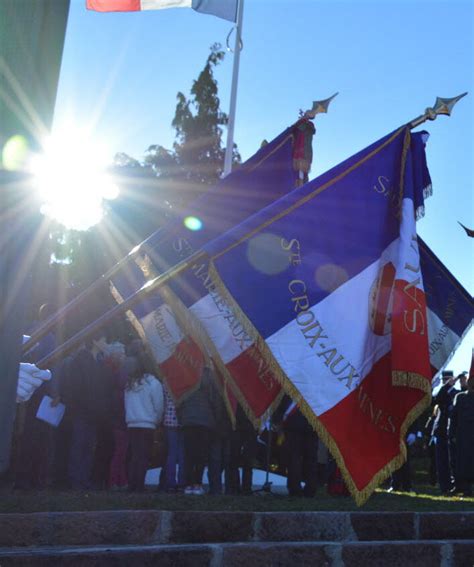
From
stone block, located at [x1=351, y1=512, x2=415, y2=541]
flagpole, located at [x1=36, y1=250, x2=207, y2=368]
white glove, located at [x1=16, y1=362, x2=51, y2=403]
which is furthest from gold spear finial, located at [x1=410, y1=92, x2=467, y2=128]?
white glove, located at [x1=16, y1=362, x2=51, y2=403]

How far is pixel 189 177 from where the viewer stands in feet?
97.9

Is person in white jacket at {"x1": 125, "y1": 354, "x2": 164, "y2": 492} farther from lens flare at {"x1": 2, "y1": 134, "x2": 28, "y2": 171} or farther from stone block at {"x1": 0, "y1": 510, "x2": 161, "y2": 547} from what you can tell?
lens flare at {"x1": 2, "y1": 134, "x2": 28, "y2": 171}

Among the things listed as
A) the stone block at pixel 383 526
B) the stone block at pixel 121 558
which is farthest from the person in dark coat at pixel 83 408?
the stone block at pixel 121 558

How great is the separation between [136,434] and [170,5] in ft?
20.0

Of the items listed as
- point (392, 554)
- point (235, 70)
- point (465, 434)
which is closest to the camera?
point (392, 554)

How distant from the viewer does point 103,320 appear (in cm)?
462

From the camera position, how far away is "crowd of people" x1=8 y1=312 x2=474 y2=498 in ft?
26.1

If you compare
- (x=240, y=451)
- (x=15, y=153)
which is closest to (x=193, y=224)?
(x=240, y=451)

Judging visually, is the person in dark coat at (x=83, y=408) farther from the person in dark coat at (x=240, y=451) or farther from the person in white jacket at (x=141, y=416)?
the person in dark coat at (x=240, y=451)

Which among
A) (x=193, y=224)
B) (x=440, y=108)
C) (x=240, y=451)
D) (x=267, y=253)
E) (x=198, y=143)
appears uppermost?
(x=198, y=143)

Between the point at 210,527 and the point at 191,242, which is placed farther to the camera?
the point at 191,242

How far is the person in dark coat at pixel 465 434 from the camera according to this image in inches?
396

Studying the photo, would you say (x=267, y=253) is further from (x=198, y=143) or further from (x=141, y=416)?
(x=198, y=143)

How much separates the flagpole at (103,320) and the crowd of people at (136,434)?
7.39 ft
